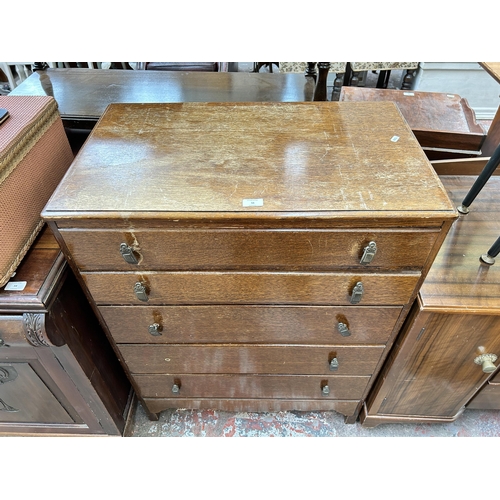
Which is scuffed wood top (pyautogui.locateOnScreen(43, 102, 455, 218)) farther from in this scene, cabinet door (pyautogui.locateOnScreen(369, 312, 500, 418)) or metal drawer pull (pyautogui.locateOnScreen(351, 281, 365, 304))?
cabinet door (pyautogui.locateOnScreen(369, 312, 500, 418))

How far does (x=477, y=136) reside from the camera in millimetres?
1183

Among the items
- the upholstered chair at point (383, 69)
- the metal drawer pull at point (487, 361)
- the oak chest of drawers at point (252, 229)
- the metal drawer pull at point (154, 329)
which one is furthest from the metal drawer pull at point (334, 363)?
the upholstered chair at point (383, 69)

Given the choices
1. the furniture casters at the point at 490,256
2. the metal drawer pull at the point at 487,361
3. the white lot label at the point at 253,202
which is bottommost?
the metal drawer pull at the point at 487,361

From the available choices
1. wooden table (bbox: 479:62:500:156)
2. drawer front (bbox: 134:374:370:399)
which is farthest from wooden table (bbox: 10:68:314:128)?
drawer front (bbox: 134:374:370:399)

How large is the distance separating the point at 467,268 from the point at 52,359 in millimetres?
1084

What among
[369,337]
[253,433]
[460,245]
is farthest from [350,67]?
[253,433]

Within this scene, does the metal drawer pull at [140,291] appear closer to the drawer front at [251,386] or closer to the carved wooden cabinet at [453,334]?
the drawer front at [251,386]

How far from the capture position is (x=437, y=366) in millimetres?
1069

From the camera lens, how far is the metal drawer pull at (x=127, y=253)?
0.77 meters

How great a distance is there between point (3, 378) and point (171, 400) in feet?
1.65

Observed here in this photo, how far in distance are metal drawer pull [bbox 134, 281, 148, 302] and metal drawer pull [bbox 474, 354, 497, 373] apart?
0.90m

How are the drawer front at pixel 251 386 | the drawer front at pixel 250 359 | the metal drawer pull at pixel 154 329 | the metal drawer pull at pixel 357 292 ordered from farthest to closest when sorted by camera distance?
1. the drawer front at pixel 251 386
2. the drawer front at pixel 250 359
3. the metal drawer pull at pixel 154 329
4. the metal drawer pull at pixel 357 292

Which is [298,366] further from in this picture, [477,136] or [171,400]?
[477,136]

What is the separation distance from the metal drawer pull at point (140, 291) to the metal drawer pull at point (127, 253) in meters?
0.07
